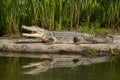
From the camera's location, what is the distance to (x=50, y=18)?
1251 cm

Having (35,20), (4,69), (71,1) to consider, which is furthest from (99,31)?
(4,69)

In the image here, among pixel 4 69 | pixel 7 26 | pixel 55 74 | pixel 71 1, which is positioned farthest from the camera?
pixel 71 1

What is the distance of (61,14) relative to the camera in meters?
13.1

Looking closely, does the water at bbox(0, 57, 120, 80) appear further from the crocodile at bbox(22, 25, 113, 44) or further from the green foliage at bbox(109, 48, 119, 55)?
the crocodile at bbox(22, 25, 113, 44)

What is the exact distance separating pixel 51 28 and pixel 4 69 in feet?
13.8

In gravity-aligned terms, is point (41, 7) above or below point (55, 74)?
above

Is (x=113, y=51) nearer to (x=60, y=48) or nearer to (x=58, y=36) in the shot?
(x=60, y=48)

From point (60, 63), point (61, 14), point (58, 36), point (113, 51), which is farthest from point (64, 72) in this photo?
point (61, 14)

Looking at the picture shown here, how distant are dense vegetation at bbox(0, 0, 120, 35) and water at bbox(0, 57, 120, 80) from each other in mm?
2499

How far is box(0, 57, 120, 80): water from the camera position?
315 inches

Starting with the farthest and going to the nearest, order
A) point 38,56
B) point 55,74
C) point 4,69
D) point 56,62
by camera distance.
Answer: point 38,56 < point 56,62 < point 4,69 < point 55,74

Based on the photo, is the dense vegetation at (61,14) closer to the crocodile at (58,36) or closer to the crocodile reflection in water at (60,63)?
the crocodile at (58,36)

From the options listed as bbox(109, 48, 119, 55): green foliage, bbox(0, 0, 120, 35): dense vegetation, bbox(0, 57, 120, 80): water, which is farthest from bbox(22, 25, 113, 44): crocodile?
bbox(0, 57, 120, 80): water

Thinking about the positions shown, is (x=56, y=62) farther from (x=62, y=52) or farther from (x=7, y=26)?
(x=7, y=26)
